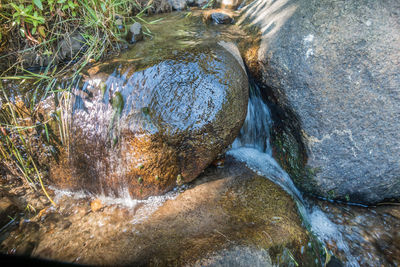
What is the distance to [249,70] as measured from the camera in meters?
2.48

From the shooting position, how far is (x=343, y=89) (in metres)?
2.00

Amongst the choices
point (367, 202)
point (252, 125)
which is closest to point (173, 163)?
point (252, 125)

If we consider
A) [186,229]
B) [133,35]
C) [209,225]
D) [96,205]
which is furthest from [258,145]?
[133,35]

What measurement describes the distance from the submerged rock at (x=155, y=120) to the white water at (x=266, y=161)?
0.48m

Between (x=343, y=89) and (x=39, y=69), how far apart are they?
3178mm

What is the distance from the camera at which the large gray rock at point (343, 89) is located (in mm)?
1913

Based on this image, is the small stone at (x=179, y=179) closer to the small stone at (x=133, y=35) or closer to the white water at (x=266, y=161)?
the white water at (x=266, y=161)

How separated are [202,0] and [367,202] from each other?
15.1 feet

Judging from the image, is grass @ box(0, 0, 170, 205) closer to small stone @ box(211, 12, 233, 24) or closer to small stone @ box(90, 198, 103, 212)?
small stone @ box(90, 198, 103, 212)

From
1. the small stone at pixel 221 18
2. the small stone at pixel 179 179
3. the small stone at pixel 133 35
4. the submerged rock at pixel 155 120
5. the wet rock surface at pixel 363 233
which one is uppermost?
the small stone at pixel 221 18

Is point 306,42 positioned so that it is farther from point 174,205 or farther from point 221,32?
point 174,205

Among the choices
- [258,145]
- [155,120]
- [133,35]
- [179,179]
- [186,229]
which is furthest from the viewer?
[133,35]

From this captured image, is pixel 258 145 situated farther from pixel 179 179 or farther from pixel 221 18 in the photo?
pixel 221 18

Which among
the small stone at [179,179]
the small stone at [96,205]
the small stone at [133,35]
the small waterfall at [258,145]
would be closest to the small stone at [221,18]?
the small stone at [133,35]
